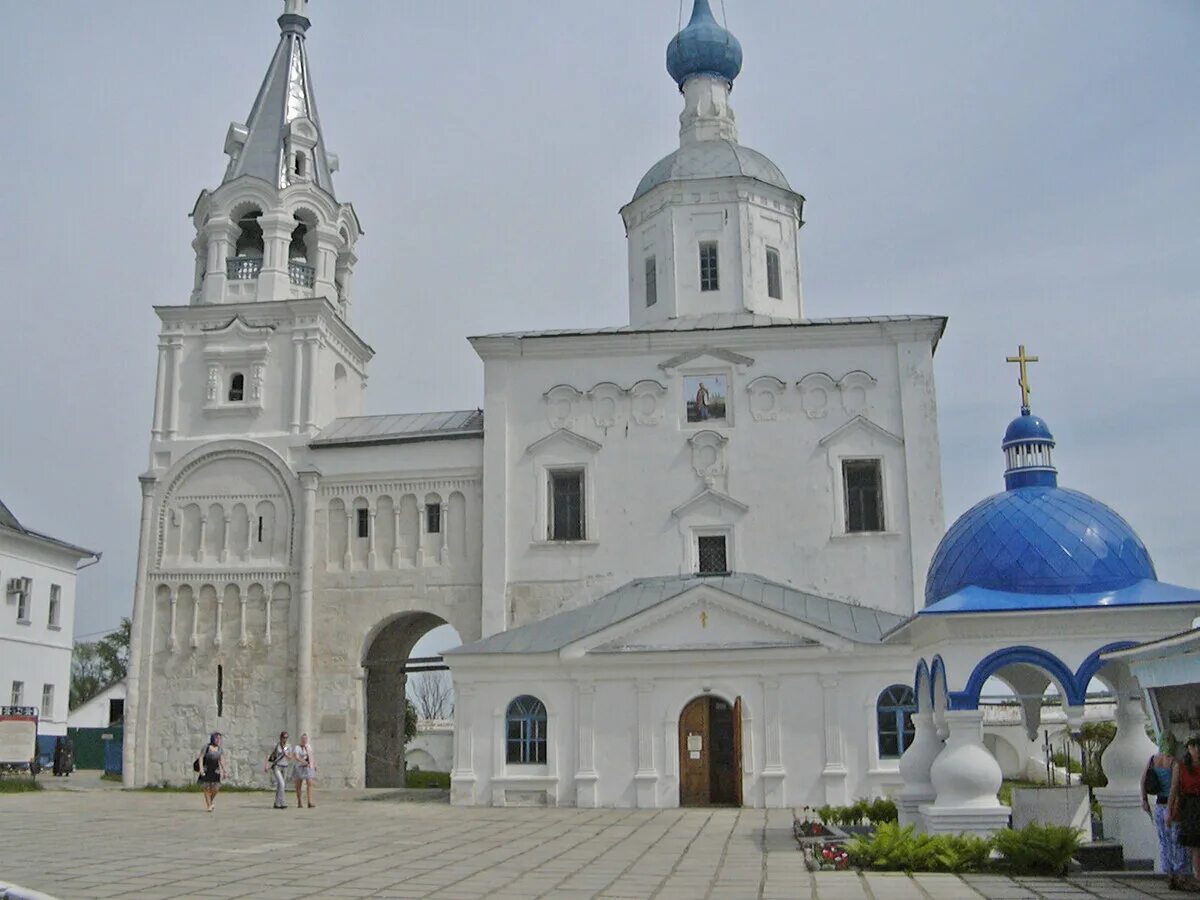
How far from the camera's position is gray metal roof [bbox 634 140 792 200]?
92.7 ft

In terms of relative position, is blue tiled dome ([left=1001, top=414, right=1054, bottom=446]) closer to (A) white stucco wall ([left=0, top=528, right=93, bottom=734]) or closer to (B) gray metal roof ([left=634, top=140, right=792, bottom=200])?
(B) gray metal roof ([left=634, top=140, right=792, bottom=200])

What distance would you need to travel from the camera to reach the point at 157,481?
27891 millimetres

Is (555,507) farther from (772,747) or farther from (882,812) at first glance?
(882,812)

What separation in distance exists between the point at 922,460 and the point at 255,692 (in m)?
14.7

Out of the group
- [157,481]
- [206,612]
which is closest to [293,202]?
[157,481]

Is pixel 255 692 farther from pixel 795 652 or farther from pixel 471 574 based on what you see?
pixel 795 652

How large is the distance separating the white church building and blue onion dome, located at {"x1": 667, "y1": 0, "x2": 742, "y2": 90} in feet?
0.28

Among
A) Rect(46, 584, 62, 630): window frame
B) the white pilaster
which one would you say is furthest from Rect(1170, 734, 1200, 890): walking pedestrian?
Rect(46, 584, 62, 630): window frame

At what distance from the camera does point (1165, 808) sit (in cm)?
1030

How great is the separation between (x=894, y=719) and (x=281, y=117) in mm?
20024

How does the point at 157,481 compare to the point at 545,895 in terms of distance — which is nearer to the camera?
the point at 545,895

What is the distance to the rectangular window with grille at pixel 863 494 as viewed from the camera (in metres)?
25.3

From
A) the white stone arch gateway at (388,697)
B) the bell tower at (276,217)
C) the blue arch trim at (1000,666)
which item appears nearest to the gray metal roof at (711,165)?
the bell tower at (276,217)

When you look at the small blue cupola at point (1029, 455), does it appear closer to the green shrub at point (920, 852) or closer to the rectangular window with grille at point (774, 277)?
the green shrub at point (920, 852)
